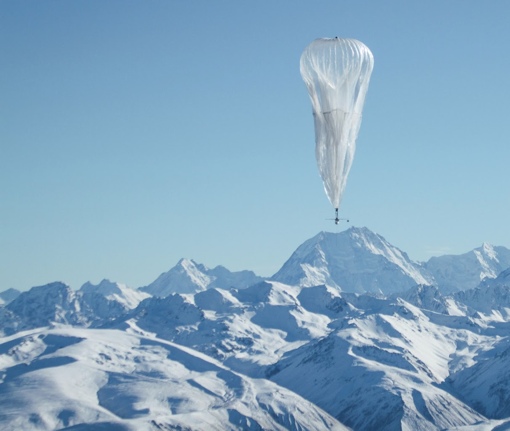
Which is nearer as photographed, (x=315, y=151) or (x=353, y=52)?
(x=353, y=52)

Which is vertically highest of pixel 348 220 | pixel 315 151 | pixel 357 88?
pixel 357 88

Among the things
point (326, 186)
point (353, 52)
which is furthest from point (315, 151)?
point (353, 52)

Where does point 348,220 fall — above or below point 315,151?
below

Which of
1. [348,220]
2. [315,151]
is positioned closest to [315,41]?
[315,151]

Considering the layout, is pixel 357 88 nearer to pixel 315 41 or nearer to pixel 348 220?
pixel 315 41

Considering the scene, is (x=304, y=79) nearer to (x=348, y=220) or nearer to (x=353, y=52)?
(x=353, y=52)

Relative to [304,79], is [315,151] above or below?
below
